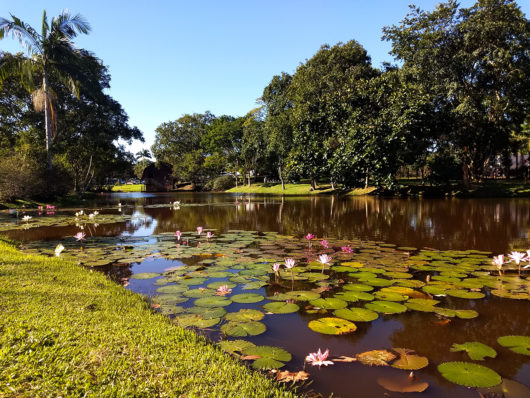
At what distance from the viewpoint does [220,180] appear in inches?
2159

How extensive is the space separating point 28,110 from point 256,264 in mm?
29410

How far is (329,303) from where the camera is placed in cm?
385

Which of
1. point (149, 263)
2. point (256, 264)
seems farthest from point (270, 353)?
point (149, 263)

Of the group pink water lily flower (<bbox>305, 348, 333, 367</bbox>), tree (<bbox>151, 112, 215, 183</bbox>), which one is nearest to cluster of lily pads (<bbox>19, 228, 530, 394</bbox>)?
pink water lily flower (<bbox>305, 348, 333, 367</bbox>)

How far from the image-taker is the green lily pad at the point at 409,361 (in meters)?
2.57

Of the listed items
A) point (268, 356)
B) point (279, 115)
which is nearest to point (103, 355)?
point (268, 356)

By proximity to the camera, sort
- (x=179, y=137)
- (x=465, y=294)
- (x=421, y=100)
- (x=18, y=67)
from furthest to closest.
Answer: (x=179, y=137) → (x=421, y=100) → (x=18, y=67) → (x=465, y=294)

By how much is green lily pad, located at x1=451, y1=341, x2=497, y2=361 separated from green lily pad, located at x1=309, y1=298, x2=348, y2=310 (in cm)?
122

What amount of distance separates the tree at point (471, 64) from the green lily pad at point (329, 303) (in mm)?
24002

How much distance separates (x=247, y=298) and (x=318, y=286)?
1.14m

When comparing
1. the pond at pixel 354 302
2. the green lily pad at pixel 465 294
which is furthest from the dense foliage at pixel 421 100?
the green lily pad at pixel 465 294

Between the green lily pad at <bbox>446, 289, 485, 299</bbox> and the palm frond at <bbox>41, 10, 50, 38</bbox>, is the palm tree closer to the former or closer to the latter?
the palm frond at <bbox>41, 10, 50, 38</bbox>

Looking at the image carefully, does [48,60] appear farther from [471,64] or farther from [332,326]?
[471,64]

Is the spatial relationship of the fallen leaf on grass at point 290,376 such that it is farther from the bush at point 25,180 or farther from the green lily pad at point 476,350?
the bush at point 25,180
